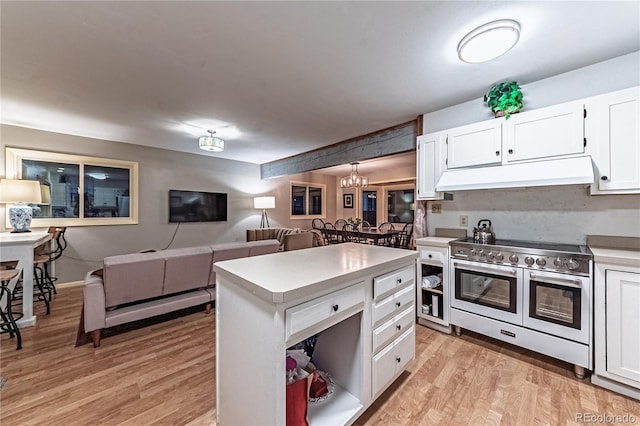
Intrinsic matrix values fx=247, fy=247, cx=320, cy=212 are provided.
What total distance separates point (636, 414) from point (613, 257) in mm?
943

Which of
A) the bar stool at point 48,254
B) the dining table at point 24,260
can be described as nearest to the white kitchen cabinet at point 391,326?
the dining table at point 24,260

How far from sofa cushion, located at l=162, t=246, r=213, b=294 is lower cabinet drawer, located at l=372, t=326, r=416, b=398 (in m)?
2.06

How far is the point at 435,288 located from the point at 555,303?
93 centimetres

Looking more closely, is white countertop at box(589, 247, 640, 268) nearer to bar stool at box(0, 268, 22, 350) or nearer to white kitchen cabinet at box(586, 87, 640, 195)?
white kitchen cabinet at box(586, 87, 640, 195)

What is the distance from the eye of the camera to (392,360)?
62.5 inches

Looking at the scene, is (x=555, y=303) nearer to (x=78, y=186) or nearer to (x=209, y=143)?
(x=209, y=143)

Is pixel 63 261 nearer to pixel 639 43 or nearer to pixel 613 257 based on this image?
pixel 613 257

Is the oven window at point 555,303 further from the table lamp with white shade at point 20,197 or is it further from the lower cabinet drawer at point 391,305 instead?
the table lamp with white shade at point 20,197

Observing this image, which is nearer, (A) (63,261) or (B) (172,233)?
(A) (63,261)

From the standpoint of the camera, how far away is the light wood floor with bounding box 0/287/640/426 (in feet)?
4.85

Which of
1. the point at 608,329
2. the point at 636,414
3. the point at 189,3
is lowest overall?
the point at 636,414

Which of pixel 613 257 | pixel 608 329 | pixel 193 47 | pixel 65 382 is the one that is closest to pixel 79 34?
pixel 193 47

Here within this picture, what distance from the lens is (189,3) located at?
1.38 m

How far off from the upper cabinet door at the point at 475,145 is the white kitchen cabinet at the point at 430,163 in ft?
0.29
